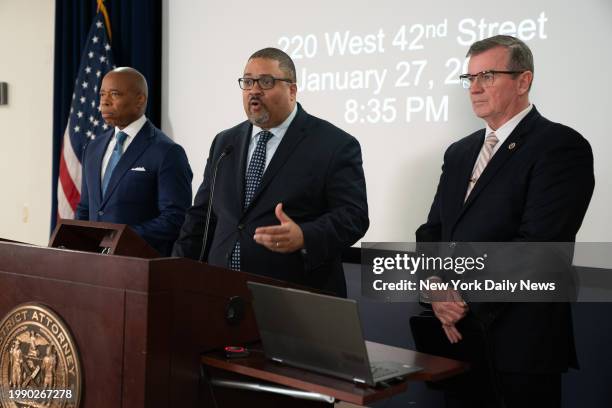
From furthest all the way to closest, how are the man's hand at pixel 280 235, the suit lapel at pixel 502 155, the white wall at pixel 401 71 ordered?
the white wall at pixel 401 71
the suit lapel at pixel 502 155
the man's hand at pixel 280 235

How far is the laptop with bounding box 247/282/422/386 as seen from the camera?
4.94 feet

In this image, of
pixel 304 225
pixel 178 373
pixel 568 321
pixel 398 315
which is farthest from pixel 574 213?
pixel 398 315

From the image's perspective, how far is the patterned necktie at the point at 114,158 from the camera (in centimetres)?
345

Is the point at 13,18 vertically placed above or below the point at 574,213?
above

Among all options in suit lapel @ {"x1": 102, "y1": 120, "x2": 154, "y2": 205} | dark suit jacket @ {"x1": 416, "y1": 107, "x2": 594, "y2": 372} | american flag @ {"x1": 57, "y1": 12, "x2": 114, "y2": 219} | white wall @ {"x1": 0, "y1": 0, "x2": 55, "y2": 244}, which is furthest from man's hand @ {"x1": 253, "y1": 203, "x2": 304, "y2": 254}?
white wall @ {"x1": 0, "y1": 0, "x2": 55, "y2": 244}

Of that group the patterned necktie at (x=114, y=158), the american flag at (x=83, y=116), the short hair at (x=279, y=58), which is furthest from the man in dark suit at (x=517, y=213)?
the american flag at (x=83, y=116)

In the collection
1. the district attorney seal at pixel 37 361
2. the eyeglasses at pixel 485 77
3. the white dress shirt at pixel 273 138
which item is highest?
the eyeglasses at pixel 485 77

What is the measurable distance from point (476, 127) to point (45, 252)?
7.55ft

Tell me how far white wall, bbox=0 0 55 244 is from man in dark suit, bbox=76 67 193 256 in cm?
243

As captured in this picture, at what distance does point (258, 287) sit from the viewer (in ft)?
5.60

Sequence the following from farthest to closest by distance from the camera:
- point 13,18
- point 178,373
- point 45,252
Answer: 1. point 13,18
2. point 45,252
3. point 178,373

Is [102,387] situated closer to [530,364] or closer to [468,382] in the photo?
[468,382]

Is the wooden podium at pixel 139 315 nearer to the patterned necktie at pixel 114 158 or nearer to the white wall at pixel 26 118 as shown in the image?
the patterned necktie at pixel 114 158

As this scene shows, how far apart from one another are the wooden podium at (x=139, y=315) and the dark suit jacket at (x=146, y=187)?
1.48 metres
